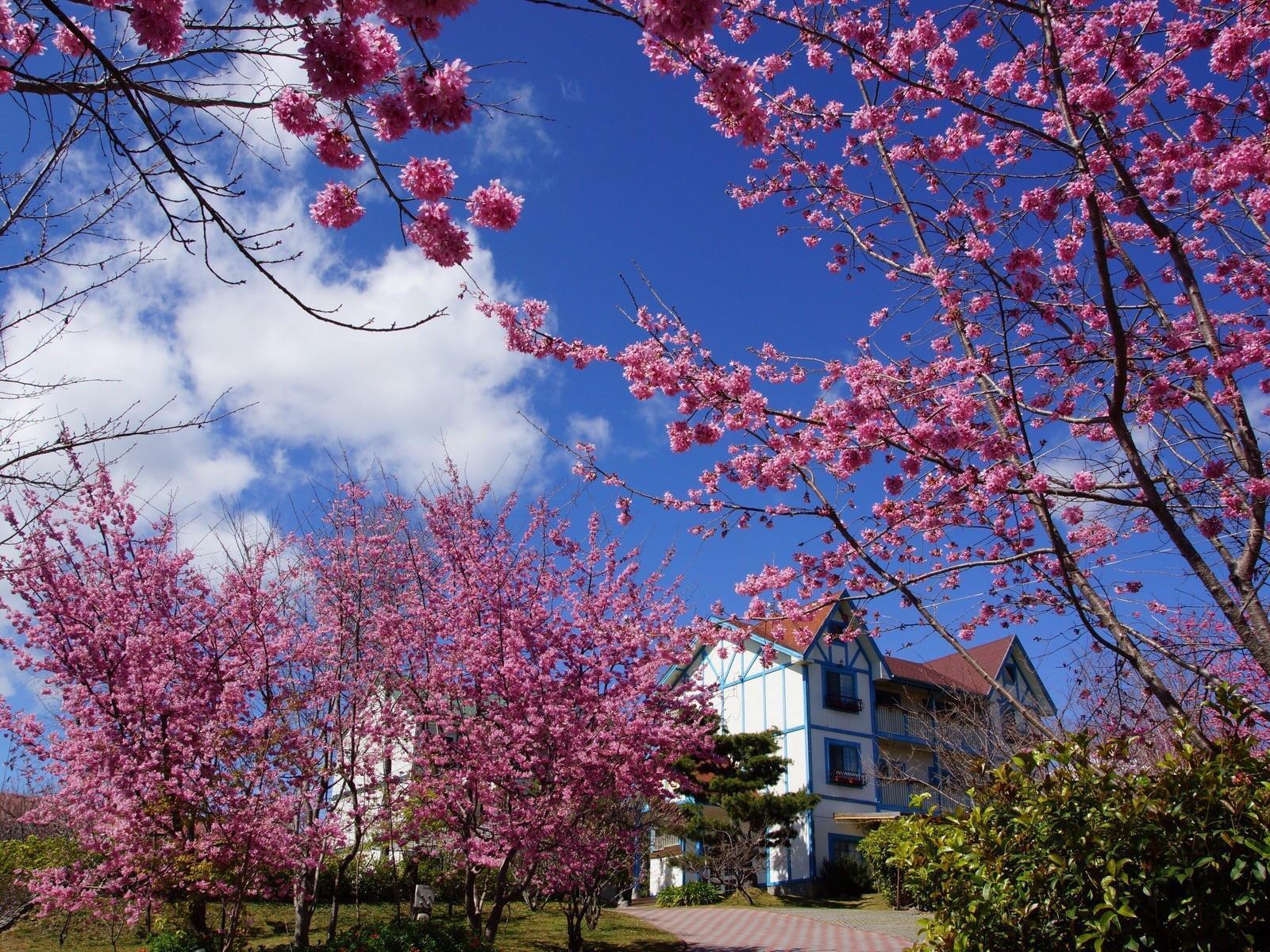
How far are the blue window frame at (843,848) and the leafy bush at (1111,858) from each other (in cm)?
2107

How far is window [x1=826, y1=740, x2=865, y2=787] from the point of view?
77.5 ft


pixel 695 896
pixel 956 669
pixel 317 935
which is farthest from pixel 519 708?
pixel 956 669

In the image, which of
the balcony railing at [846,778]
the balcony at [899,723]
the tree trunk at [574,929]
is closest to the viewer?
the tree trunk at [574,929]

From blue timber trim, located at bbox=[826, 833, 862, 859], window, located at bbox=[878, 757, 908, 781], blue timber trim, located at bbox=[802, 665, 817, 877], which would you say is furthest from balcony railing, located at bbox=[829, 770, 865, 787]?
blue timber trim, located at bbox=[826, 833, 862, 859]

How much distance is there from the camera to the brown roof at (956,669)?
26094 mm

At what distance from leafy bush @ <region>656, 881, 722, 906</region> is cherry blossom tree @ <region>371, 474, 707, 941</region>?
1042 cm

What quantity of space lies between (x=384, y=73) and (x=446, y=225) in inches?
22.5

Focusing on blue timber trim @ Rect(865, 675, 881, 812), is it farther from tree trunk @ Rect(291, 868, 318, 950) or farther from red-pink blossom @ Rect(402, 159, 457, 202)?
red-pink blossom @ Rect(402, 159, 457, 202)

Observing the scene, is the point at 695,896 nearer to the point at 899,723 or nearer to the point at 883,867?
the point at 883,867

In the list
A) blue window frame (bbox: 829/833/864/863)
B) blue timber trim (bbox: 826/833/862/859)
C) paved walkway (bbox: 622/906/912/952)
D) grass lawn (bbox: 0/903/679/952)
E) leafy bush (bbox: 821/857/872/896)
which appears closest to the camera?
grass lawn (bbox: 0/903/679/952)

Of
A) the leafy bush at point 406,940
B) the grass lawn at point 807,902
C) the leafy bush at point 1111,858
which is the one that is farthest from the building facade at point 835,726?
the leafy bush at point 1111,858

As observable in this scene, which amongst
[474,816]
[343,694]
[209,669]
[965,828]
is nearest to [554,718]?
[474,816]

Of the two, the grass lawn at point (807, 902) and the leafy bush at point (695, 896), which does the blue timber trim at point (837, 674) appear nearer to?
the grass lawn at point (807, 902)

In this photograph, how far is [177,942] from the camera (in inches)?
384
